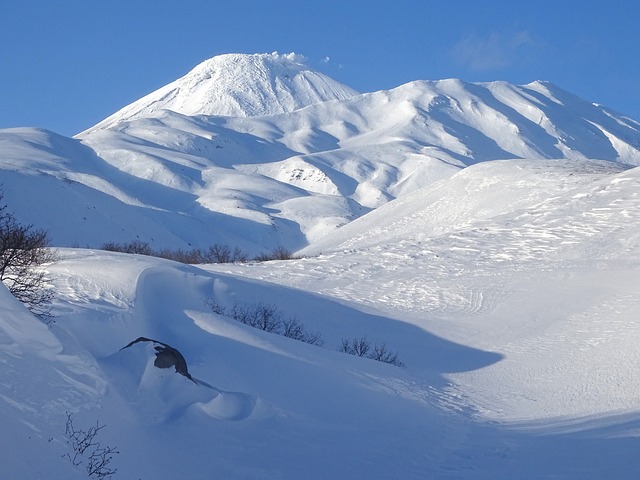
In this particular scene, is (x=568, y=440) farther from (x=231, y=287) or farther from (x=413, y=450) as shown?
(x=231, y=287)

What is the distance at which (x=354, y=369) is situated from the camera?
1605 centimetres

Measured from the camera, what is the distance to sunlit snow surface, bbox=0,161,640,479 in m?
9.69

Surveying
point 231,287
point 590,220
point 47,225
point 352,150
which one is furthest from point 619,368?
point 352,150

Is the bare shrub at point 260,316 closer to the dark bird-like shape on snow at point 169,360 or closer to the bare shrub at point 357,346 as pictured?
the bare shrub at point 357,346

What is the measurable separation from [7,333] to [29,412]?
66.4 inches

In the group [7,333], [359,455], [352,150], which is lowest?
[359,455]

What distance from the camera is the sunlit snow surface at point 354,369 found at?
9.69m

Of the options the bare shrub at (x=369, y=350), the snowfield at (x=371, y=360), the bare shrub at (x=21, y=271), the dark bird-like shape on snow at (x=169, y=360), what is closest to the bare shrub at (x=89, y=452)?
the snowfield at (x=371, y=360)

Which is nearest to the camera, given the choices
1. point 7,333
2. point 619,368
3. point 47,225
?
point 7,333

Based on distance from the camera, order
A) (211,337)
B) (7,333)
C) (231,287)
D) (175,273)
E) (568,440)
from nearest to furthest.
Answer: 1. (7,333)
2. (568,440)
3. (211,337)
4. (175,273)
5. (231,287)

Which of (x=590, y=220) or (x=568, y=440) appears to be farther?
(x=590, y=220)

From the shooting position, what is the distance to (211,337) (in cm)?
1625

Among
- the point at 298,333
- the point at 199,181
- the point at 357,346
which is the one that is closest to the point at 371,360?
the point at 357,346

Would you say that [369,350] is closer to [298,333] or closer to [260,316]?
[298,333]
